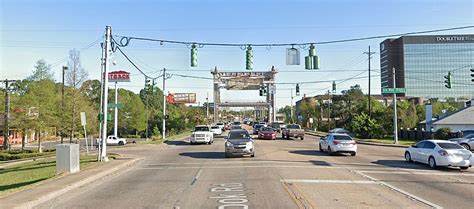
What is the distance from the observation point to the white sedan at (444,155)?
63.0 feet

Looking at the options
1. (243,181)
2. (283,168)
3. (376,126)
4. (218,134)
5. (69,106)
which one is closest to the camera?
(243,181)

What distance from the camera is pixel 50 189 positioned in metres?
12.7

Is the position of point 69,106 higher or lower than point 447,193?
higher

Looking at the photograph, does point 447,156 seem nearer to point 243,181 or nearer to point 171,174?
point 243,181

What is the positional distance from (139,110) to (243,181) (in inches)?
2675

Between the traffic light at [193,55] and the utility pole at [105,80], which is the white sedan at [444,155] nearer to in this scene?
the traffic light at [193,55]

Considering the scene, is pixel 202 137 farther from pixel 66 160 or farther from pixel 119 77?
pixel 66 160

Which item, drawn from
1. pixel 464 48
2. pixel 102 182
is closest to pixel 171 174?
pixel 102 182

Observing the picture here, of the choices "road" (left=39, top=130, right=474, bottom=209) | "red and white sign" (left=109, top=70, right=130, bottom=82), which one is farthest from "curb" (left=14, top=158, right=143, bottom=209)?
"red and white sign" (left=109, top=70, right=130, bottom=82)

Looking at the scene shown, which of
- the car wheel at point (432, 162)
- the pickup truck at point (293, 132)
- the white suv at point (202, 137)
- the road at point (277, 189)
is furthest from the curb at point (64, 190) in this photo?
the pickup truck at point (293, 132)

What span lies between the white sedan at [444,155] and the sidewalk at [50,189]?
14.6 metres

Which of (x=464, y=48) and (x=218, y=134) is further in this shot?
(x=464, y=48)

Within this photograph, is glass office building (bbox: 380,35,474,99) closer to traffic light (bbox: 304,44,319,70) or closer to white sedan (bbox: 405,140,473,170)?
traffic light (bbox: 304,44,319,70)

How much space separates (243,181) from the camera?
14211 millimetres
